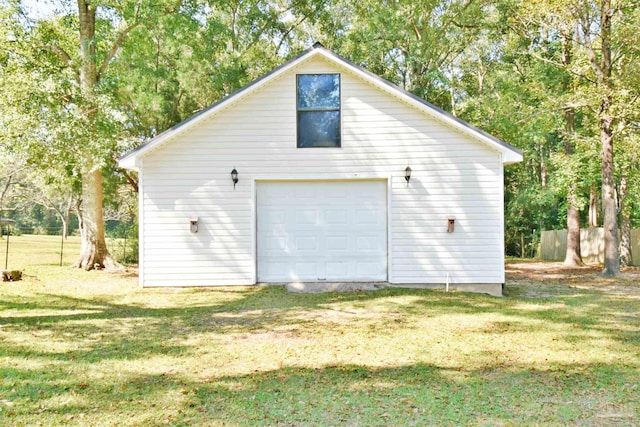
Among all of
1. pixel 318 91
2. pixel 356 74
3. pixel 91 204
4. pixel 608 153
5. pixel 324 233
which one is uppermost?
pixel 356 74

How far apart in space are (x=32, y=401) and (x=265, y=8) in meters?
18.4

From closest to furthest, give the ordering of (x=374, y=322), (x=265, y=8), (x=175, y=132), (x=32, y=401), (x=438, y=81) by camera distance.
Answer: (x=32, y=401) → (x=374, y=322) → (x=175, y=132) → (x=438, y=81) → (x=265, y=8)

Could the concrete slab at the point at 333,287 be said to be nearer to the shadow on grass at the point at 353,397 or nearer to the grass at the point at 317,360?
the grass at the point at 317,360

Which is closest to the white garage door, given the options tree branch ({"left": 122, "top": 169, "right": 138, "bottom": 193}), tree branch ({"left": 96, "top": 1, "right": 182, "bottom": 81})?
tree branch ({"left": 96, "top": 1, "right": 182, "bottom": 81})

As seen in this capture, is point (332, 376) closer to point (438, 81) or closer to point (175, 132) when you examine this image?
point (175, 132)

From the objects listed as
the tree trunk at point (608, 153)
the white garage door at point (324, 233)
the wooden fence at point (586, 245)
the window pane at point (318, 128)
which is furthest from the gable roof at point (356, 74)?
the wooden fence at point (586, 245)

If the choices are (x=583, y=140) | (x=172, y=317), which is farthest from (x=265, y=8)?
(x=172, y=317)

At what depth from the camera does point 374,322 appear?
723 centimetres

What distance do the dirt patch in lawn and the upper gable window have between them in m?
5.30

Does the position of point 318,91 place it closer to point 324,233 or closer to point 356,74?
point 356,74

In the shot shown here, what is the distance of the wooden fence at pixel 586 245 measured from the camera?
1756 cm

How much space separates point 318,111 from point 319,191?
5.54 ft

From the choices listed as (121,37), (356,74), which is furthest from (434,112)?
(121,37)

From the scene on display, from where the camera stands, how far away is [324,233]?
34.1 feet
